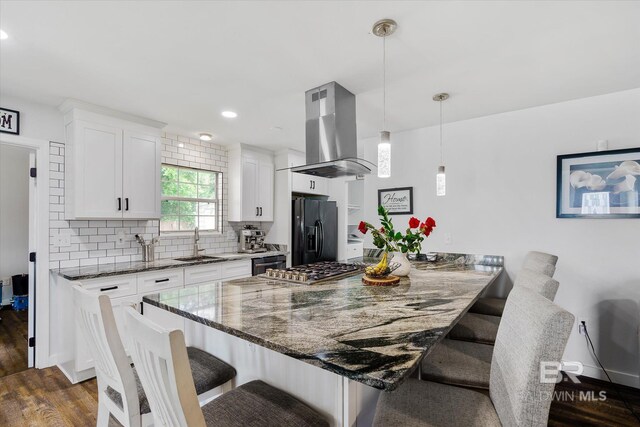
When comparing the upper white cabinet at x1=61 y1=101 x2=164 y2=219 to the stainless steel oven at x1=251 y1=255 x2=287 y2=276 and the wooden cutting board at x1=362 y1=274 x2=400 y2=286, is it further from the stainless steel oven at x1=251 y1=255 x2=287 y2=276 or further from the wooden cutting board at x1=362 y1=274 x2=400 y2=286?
the wooden cutting board at x1=362 y1=274 x2=400 y2=286

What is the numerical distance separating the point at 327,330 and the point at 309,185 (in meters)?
3.88

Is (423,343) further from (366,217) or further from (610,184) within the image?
(366,217)

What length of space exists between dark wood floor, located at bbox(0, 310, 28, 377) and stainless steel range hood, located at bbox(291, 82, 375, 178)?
3.08 metres

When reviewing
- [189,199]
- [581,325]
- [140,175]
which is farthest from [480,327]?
[189,199]

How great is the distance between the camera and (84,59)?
2.05 meters

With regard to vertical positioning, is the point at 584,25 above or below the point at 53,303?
above

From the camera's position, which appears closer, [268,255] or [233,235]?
[268,255]

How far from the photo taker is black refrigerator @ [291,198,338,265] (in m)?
4.46

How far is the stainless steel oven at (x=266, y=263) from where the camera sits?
13.0ft

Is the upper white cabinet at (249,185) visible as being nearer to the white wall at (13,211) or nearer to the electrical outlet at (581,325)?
the white wall at (13,211)

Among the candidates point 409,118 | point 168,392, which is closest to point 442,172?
point 409,118

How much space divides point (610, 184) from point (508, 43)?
163cm

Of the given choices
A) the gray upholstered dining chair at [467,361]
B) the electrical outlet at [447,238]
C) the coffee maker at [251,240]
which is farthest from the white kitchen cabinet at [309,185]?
the gray upholstered dining chair at [467,361]

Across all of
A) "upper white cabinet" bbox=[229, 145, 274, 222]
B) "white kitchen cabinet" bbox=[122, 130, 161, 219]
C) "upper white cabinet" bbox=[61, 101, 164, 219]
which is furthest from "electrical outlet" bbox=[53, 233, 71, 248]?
"upper white cabinet" bbox=[229, 145, 274, 222]
